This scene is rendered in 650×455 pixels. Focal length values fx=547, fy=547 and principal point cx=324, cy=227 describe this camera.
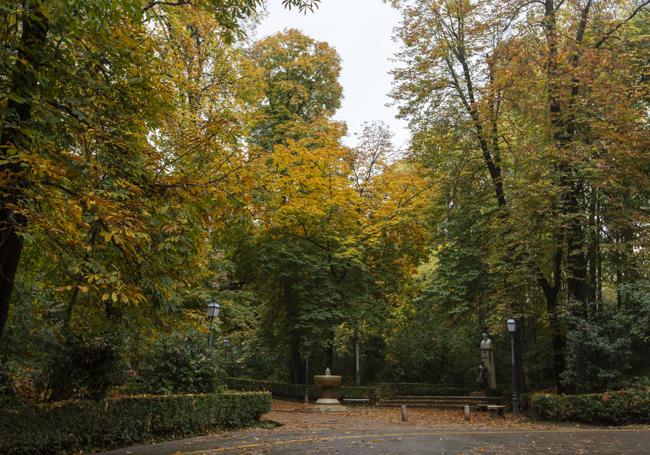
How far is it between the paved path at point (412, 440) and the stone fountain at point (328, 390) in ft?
17.0

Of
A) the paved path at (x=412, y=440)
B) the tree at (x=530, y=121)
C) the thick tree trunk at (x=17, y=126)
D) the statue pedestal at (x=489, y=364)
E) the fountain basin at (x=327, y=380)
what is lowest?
the paved path at (x=412, y=440)

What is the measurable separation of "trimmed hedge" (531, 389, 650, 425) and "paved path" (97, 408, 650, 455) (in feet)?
2.61

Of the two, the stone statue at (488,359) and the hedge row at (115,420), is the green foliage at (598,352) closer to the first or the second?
the stone statue at (488,359)

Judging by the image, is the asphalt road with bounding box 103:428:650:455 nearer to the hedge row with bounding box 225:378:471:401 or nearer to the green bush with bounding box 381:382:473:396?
the hedge row with bounding box 225:378:471:401

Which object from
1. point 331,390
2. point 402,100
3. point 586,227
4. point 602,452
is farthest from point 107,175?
point 331,390

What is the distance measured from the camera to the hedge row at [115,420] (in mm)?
8883

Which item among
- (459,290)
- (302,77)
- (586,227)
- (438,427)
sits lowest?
(438,427)

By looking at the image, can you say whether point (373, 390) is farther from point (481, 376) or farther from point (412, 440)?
point (412, 440)

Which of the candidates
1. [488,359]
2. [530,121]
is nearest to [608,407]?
[488,359]

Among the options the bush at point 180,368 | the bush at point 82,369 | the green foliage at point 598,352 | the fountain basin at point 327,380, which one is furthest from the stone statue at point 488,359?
the bush at point 82,369

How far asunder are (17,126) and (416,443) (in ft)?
30.2

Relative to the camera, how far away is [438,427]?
1511cm

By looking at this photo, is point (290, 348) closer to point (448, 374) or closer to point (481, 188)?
point (448, 374)

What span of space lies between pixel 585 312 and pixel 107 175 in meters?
15.2
